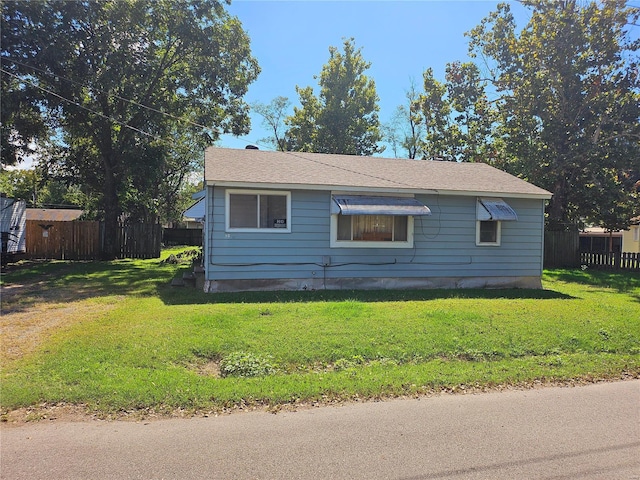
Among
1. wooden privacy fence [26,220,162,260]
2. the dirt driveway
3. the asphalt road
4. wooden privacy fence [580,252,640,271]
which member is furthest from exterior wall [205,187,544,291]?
wooden privacy fence [26,220,162,260]

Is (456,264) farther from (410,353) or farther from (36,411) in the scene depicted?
(36,411)

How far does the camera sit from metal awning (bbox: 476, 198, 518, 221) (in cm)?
1133

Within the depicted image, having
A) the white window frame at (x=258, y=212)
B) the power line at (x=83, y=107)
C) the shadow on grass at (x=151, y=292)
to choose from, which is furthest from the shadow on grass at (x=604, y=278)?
the power line at (x=83, y=107)

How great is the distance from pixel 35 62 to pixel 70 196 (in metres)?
32.2

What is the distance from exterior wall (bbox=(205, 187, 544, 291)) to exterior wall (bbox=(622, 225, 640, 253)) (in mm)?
17810

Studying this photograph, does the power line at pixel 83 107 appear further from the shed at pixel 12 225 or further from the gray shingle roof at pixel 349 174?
the gray shingle roof at pixel 349 174

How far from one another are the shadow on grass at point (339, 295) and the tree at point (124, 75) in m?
10.8

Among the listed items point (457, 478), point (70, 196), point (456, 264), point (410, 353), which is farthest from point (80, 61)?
point (70, 196)

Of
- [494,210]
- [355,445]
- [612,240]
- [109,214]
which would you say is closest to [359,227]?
[494,210]

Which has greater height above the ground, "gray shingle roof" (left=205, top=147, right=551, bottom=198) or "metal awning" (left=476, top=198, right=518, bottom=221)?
"gray shingle roof" (left=205, top=147, right=551, bottom=198)

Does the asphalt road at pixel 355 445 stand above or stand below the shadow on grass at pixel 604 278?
below

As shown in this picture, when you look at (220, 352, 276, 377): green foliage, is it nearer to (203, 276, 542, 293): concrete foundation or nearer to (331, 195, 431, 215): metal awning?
(203, 276, 542, 293): concrete foundation

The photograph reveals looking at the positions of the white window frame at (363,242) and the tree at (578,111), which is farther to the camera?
the tree at (578,111)

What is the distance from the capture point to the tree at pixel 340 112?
32062 mm
